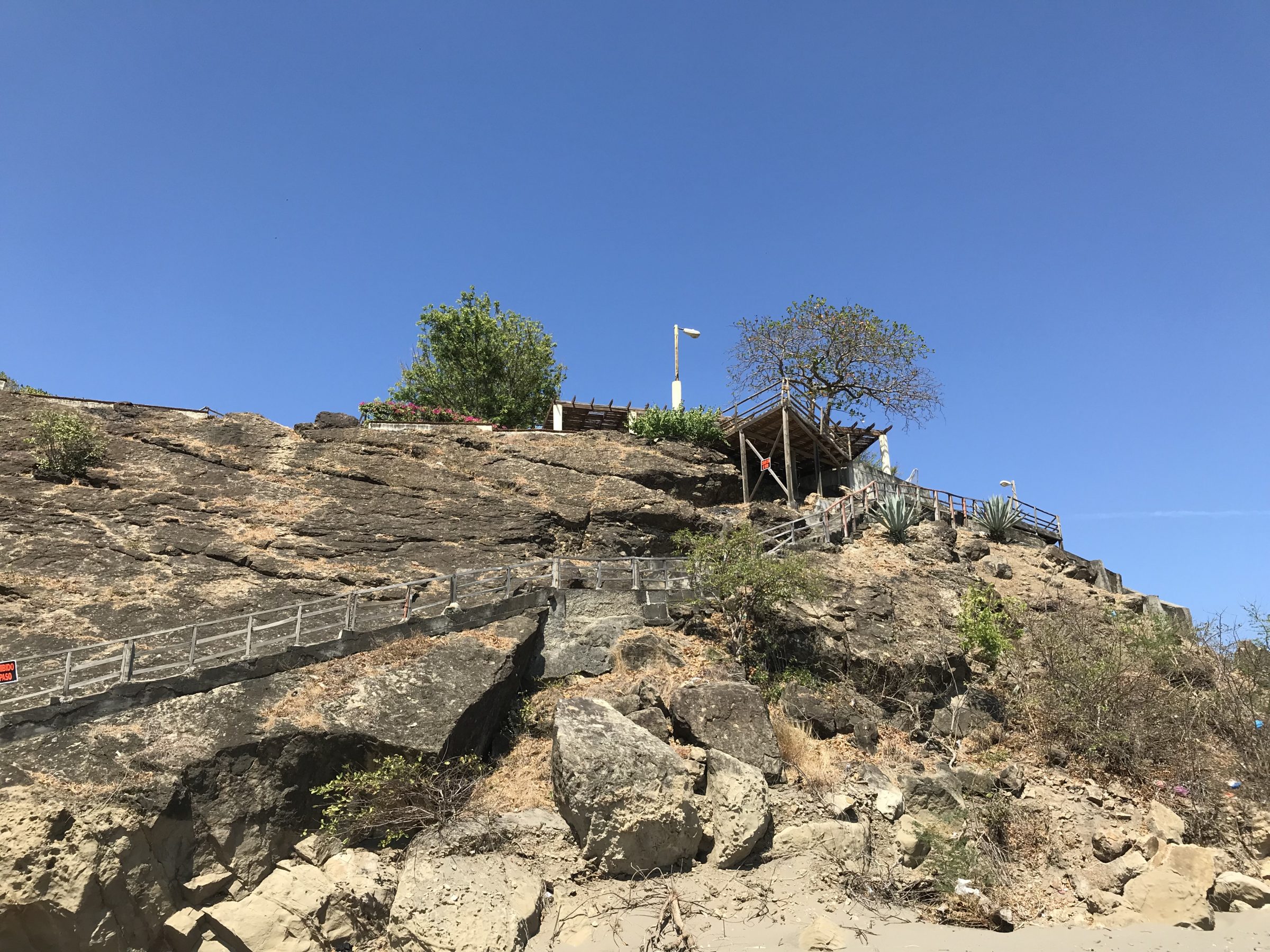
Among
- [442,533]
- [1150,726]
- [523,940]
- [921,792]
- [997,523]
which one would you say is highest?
[997,523]

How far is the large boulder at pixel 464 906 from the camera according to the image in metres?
10.9

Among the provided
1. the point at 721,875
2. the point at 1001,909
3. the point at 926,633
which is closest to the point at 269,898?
the point at 721,875

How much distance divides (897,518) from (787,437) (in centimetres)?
633

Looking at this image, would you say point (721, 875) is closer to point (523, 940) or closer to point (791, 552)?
point (523, 940)

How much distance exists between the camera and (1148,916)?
39.2ft

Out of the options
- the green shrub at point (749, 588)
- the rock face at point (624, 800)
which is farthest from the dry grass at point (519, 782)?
the green shrub at point (749, 588)

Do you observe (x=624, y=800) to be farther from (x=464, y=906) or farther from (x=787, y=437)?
(x=787, y=437)

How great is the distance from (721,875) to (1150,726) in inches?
375

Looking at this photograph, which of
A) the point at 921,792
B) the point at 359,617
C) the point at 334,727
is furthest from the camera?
the point at 359,617

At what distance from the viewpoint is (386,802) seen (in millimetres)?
12523

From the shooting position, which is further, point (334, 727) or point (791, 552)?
point (791, 552)

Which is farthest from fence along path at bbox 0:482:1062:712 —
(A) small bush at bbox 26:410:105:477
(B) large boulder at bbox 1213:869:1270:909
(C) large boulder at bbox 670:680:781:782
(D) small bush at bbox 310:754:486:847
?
(B) large boulder at bbox 1213:869:1270:909

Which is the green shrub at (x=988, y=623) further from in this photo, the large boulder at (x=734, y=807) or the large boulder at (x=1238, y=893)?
the large boulder at (x=734, y=807)

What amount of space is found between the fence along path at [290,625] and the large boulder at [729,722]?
411 centimetres
